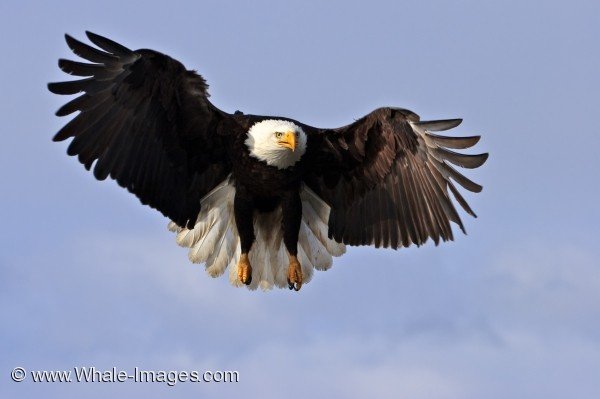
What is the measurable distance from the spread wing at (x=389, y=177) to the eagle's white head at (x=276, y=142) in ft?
0.93

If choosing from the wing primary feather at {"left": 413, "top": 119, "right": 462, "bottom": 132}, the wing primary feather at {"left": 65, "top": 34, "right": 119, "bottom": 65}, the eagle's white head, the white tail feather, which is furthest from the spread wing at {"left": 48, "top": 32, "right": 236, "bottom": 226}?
the wing primary feather at {"left": 413, "top": 119, "right": 462, "bottom": 132}

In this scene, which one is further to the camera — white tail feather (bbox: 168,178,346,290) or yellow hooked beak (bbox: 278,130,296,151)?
white tail feather (bbox: 168,178,346,290)

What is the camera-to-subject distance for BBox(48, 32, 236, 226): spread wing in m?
11.4

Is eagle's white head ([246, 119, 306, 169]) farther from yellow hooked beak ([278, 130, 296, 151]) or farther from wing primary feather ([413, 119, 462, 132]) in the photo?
wing primary feather ([413, 119, 462, 132])

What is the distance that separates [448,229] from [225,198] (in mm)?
1647

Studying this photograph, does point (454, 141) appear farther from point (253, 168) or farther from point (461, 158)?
point (253, 168)

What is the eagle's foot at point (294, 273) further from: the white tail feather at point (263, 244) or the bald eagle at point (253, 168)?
the white tail feather at point (263, 244)

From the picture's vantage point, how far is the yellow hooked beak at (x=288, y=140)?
11.8 metres

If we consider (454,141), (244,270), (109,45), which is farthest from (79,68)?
(454,141)

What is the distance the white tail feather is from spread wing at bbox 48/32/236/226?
41cm

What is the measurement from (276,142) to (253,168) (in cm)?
32

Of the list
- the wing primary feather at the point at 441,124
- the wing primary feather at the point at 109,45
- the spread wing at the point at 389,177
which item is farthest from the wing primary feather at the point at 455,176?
the wing primary feather at the point at 109,45

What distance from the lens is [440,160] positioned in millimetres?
12180

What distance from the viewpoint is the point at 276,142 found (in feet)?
38.7
